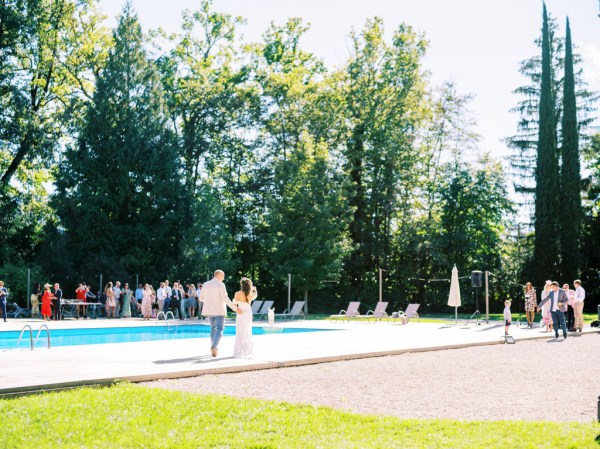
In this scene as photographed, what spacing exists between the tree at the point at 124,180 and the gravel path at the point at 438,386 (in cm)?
2386

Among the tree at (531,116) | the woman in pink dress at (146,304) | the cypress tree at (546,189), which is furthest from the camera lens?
the tree at (531,116)

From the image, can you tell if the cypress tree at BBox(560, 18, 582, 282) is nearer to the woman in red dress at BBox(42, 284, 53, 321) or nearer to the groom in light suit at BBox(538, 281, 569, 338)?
the groom in light suit at BBox(538, 281, 569, 338)

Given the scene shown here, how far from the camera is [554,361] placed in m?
12.6

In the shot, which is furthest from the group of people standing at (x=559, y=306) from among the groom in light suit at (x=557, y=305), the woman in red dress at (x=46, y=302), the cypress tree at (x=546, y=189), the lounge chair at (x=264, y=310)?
the woman in red dress at (x=46, y=302)

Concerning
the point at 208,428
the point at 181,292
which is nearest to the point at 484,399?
the point at 208,428

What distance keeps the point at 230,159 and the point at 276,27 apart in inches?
372

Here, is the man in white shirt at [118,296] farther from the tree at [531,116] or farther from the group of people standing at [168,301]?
the tree at [531,116]

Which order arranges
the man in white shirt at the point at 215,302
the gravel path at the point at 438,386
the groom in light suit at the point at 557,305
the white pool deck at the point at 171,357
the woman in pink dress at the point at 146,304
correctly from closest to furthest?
the gravel path at the point at 438,386
the white pool deck at the point at 171,357
the man in white shirt at the point at 215,302
the groom in light suit at the point at 557,305
the woman in pink dress at the point at 146,304

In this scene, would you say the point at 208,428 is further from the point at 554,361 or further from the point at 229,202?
the point at 229,202

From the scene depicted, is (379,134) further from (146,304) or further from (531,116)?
(146,304)

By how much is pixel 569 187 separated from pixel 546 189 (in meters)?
1.40

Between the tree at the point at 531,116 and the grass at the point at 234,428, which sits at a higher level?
the tree at the point at 531,116

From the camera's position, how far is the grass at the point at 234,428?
5598 mm

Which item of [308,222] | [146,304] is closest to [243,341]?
[146,304]
